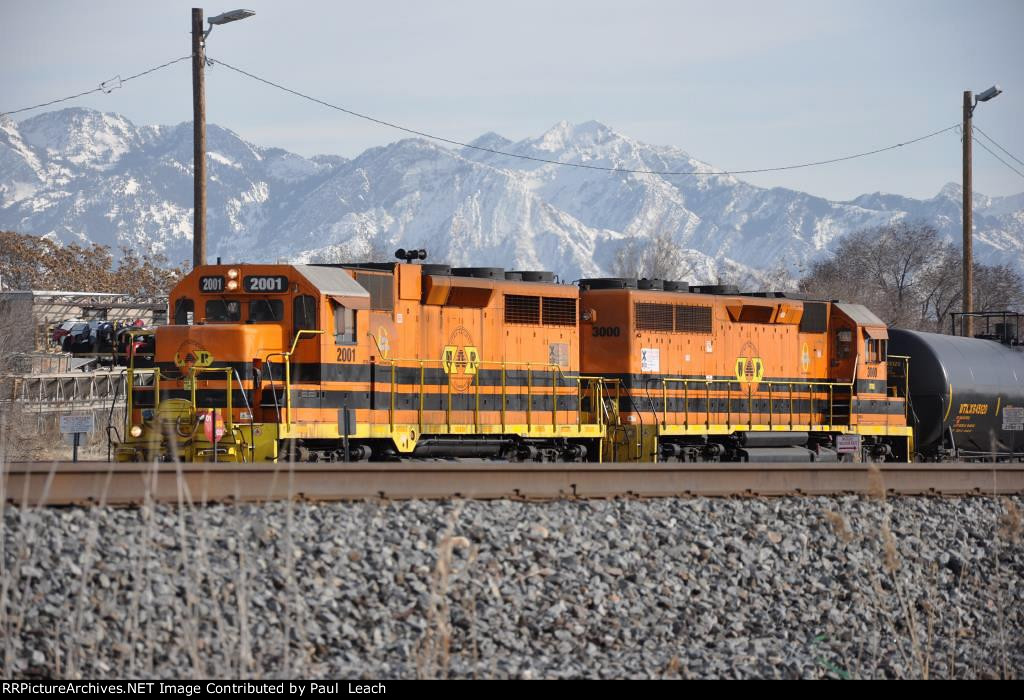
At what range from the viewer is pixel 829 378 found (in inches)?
926

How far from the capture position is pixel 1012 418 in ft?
82.1

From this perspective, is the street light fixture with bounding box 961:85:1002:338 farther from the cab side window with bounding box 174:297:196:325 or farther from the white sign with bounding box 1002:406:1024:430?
the cab side window with bounding box 174:297:196:325

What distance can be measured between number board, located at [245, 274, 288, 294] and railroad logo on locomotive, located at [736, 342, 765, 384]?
30.8ft

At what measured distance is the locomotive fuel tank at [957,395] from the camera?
951 inches

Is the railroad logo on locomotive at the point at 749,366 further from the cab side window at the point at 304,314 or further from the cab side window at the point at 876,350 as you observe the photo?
the cab side window at the point at 304,314

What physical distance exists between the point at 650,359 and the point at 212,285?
25.5 feet

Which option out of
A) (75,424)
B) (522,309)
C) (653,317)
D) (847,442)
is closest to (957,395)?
(847,442)

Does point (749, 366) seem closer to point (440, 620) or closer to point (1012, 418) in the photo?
point (1012, 418)

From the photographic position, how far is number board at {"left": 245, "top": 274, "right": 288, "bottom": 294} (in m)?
15.9

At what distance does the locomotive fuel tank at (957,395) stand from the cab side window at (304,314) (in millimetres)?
13969

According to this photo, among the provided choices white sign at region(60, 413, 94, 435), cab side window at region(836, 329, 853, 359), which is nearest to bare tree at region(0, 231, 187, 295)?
cab side window at region(836, 329, 853, 359)
